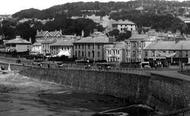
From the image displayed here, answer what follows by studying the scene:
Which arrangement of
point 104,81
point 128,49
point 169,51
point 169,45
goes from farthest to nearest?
point 128,49, point 169,45, point 169,51, point 104,81

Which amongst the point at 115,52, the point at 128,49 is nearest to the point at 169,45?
the point at 128,49

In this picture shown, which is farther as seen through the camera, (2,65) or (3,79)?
(2,65)

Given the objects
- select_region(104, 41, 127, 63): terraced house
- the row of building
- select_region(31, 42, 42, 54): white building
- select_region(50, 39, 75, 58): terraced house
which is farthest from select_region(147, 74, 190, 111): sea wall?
select_region(31, 42, 42, 54): white building

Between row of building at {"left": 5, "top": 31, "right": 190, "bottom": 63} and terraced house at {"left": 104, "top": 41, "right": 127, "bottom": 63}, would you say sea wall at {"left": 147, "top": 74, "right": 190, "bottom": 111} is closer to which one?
row of building at {"left": 5, "top": 31, "right": 190, "bottom": 63}

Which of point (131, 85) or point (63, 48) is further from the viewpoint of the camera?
point (63, 48)

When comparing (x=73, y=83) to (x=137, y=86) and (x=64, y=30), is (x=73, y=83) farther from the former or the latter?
(x=64, y=30)

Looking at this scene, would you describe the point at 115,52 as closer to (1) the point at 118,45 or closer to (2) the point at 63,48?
(1) the point at 118,45

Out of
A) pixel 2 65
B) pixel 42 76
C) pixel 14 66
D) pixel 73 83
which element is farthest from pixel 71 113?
pixel 2 65
